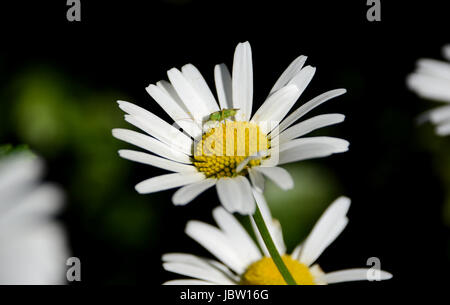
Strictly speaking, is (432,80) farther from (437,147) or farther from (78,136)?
(78,136)

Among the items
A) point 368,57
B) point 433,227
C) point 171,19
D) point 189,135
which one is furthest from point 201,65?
point 433,227

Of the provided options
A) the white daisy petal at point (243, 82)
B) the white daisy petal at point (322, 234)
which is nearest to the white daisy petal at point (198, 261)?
the white daisy petal at point (322, 234)

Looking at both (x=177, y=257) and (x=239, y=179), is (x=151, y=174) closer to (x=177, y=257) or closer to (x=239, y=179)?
(x=177, y=257)

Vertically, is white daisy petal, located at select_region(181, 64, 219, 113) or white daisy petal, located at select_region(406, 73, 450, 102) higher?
white daisy petal, located at select_region(406, 73, 450, 102)

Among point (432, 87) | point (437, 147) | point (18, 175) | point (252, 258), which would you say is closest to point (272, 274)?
point (252, 258)

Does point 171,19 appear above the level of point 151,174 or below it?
above

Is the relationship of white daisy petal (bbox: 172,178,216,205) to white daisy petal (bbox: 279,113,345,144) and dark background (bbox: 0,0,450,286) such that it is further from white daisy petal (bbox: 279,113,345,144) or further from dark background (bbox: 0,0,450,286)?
dark background (bbox: 0,0,450,286)

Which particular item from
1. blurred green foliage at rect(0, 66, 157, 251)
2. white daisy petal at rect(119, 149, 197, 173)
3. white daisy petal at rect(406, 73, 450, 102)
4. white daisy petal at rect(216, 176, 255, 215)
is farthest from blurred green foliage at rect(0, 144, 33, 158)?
white daisy petal at rect(406, 73, 450, 102)

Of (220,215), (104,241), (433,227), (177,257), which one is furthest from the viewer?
(104,241)
